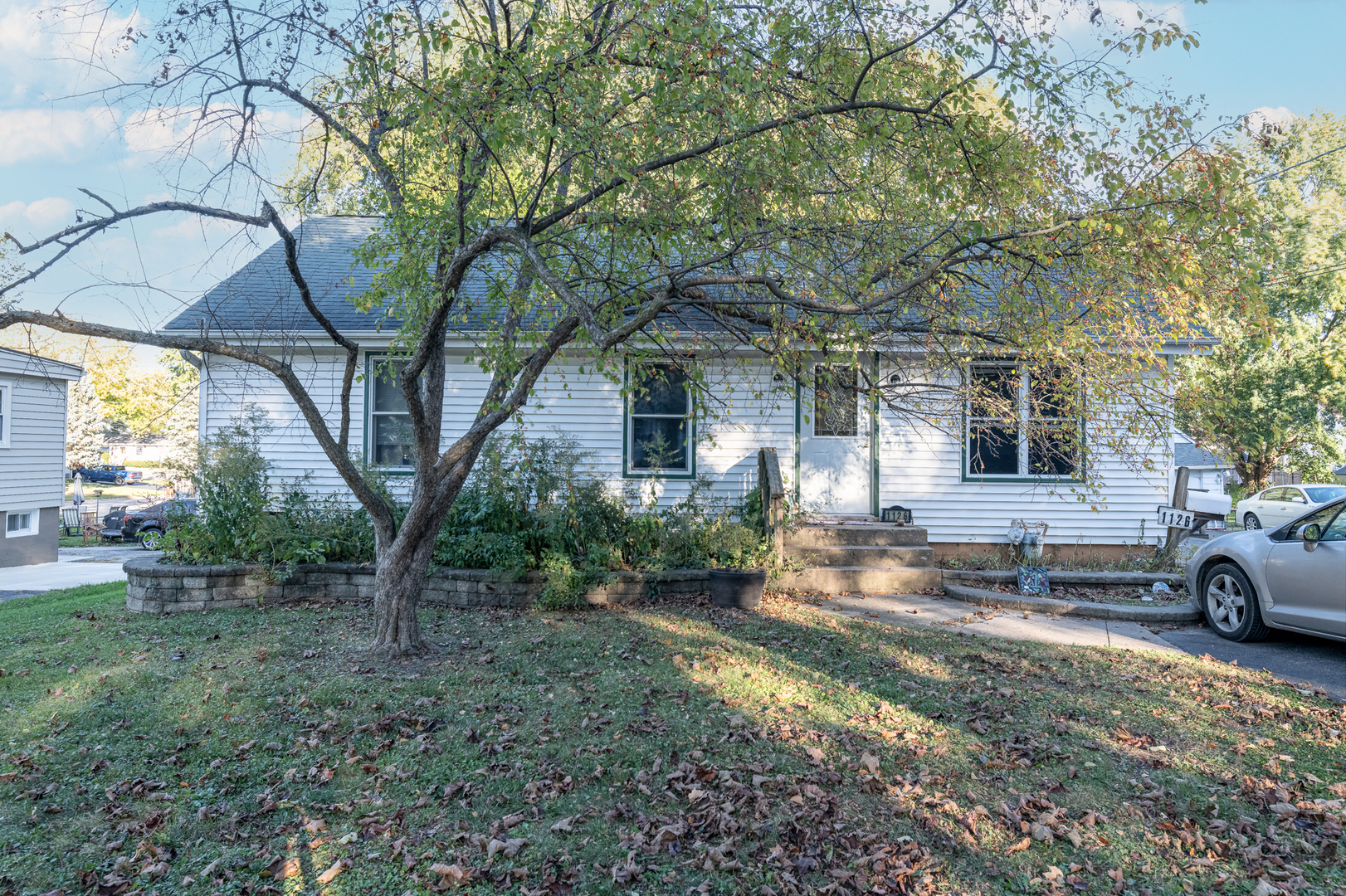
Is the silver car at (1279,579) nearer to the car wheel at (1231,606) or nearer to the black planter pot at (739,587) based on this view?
the car wheel at (1231,606)

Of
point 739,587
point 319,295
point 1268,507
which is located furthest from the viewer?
point 1268,507

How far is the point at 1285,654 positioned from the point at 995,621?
2429 mm

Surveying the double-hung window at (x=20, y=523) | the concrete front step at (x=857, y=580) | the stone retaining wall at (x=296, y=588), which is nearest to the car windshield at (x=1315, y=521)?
the concrete front step at (x=857, y=580)

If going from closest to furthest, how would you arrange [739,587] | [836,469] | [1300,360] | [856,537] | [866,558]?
[739,587], [866,558], [856,537], [836,469], [1300,360]

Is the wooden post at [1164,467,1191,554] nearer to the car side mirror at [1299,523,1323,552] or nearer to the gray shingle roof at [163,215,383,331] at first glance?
the car side mirror at [1299,523,1323,552]

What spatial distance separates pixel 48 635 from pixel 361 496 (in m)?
4.21

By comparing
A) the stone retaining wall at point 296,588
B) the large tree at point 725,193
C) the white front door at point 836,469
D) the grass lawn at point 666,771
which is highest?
the large tree at point 725,193

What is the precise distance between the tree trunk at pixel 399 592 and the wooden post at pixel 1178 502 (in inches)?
391

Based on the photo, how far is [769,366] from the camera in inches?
465

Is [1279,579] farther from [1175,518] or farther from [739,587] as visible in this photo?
[739,587]

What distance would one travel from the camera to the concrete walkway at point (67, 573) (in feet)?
41.6

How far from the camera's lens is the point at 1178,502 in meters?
11.8

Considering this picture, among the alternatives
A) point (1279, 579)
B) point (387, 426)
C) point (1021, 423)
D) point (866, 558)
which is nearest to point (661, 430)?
point (866, 558)

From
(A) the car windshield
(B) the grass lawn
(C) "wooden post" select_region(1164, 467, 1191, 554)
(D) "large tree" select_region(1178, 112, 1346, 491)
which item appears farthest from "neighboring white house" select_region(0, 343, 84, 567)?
(D) "large tree" select_region(1178, 112, 1346, 491)
